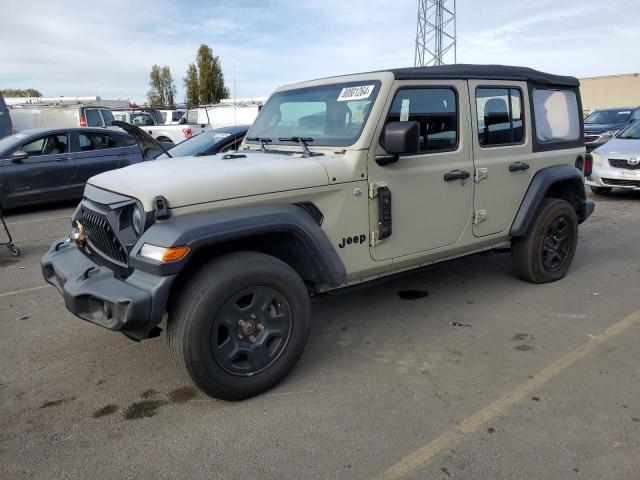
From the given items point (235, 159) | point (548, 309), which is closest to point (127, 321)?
point (235, 159)

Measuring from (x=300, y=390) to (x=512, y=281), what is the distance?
2.80m

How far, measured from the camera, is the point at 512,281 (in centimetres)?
498

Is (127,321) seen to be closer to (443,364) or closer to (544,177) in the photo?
(443,364)

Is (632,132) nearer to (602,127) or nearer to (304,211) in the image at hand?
(602,127)

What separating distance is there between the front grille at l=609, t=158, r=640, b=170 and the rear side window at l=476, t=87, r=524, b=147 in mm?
5893

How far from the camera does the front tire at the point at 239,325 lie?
8.85 ft

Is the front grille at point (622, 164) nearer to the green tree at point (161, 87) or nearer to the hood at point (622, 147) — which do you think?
the hood at point (622, 147)

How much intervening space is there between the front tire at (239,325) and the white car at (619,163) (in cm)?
765

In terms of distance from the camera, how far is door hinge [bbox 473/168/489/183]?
13.2 ft

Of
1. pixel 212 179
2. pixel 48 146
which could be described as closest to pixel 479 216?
pixel 212 179

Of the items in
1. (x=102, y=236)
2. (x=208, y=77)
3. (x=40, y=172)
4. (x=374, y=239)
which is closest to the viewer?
(x=102, y=236)

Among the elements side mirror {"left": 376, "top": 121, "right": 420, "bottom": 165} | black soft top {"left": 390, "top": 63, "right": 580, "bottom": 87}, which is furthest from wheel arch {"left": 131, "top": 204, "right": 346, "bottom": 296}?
black soft top {"left": 390, "top": 63, "right": 580, "bottom": 87}

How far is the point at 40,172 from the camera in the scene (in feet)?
29.4

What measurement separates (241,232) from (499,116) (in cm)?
262
